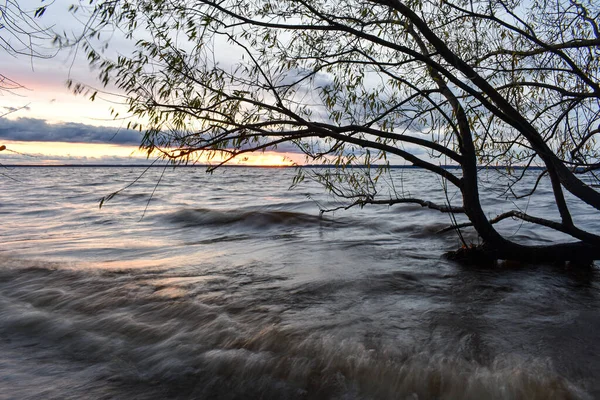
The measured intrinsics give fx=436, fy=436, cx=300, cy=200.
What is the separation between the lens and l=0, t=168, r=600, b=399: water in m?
3.93

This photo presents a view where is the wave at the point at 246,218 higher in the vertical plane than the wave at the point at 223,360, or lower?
higher

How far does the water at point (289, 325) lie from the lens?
3.93m

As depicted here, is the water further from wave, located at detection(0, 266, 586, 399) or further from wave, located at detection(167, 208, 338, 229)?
wave, located at detection(167, 208, 338, 229)

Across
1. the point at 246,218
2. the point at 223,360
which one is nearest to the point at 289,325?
the point at 223,360

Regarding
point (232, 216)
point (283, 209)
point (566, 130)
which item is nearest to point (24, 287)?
point (566, 130)

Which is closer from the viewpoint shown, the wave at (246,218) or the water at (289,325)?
the water at (289,325)

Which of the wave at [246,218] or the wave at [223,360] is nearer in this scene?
the wave at [223,360]

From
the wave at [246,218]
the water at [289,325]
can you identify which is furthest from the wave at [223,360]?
the wave at [246,218]

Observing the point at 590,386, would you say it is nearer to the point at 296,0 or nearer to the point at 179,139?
the point at 179,139

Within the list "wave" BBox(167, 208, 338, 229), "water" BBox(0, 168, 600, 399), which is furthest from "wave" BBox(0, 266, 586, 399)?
"wave" BBox(167, 208, 338, 229)

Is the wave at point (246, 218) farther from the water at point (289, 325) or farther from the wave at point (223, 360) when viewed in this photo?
the wave at point (223, 360)

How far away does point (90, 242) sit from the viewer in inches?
430

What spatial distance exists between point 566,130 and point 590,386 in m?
4.00

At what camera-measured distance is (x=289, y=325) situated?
513 cm
